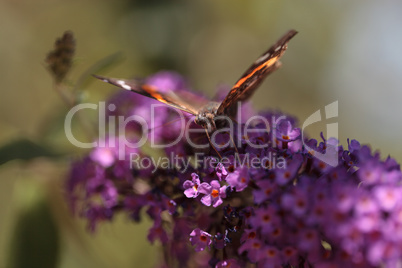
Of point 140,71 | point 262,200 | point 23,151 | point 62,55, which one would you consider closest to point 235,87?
point 262,200

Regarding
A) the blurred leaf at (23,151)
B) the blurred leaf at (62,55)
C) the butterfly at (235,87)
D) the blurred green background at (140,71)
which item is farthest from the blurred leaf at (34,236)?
the butterfly at (235,87)

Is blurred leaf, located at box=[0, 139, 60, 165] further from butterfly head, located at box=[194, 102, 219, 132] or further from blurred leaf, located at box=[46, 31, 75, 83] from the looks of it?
butterfly head, located at box=[194, 102, 219, 132]

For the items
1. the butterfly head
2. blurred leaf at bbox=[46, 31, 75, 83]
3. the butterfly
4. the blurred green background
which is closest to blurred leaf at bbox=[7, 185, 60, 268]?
the blurred green background

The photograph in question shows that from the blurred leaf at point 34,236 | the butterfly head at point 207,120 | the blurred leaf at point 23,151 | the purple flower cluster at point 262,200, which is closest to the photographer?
the purple flower cluster at point 262,200

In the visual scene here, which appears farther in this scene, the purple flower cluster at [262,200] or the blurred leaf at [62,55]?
the blurred leaf at [62,55]

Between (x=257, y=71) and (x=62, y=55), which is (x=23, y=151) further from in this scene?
(x=257, y=71)

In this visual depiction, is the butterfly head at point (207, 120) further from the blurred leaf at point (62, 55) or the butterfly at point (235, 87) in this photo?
the blurred leaf at point (62, 55)

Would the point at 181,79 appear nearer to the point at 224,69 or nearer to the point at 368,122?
the point at 224,69
